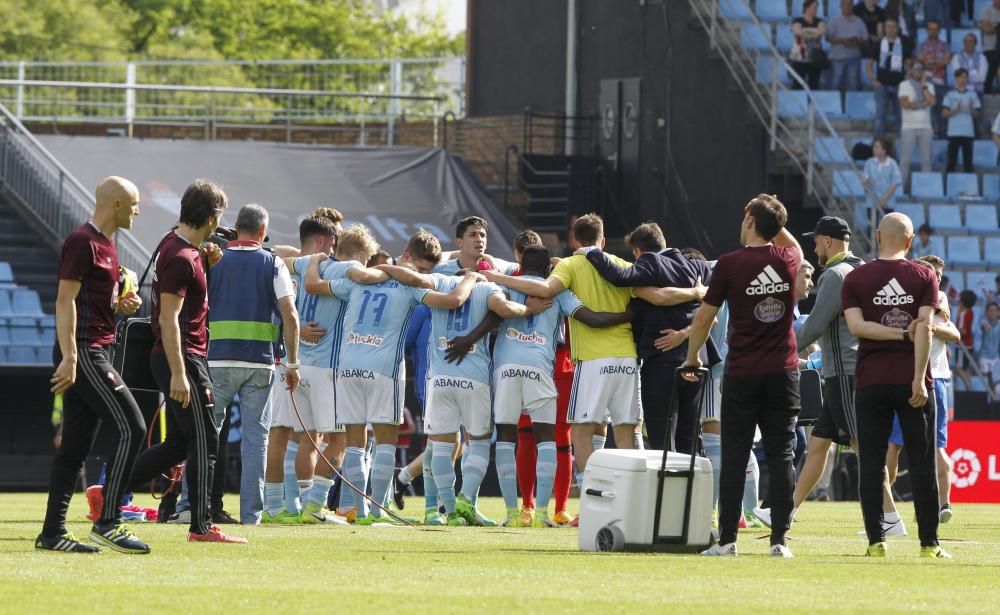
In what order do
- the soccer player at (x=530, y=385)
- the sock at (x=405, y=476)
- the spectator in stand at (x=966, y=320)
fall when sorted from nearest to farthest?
the soccer player at (x=530, y=385) < the sock at (x=405, y=476) < the spectator in stand at (x=966, y=320)

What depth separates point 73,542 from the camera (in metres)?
10.1

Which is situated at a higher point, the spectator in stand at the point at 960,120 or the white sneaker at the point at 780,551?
the spectator in stand at the point at 960,120

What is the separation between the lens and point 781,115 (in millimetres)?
27609

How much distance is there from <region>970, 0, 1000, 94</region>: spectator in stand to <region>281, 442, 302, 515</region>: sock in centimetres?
1766

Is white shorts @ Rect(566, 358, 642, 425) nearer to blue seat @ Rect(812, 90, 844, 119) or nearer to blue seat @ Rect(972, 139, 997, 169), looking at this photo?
blue seat @ Rect(812, 90, 844, 119)

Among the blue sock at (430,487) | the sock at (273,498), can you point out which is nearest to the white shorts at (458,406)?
the blue sock at (430,487)

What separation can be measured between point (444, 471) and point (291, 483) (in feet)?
3.77

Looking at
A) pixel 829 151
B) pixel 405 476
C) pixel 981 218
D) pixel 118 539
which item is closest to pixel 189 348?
pixel 118 539

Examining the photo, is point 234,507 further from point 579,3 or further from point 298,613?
point 579,3

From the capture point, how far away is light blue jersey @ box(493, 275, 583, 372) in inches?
542

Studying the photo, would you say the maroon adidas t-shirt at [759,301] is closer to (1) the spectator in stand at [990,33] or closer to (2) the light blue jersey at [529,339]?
(2) the light blue jersey at [529,339]

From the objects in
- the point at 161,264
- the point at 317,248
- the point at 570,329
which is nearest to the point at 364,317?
the point at 317,248

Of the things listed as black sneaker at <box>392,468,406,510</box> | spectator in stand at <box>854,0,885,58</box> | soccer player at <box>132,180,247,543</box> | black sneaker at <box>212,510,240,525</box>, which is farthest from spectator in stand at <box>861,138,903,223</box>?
soccer player at <box>132,180,247,543</box>

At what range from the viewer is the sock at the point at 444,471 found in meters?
13.6
